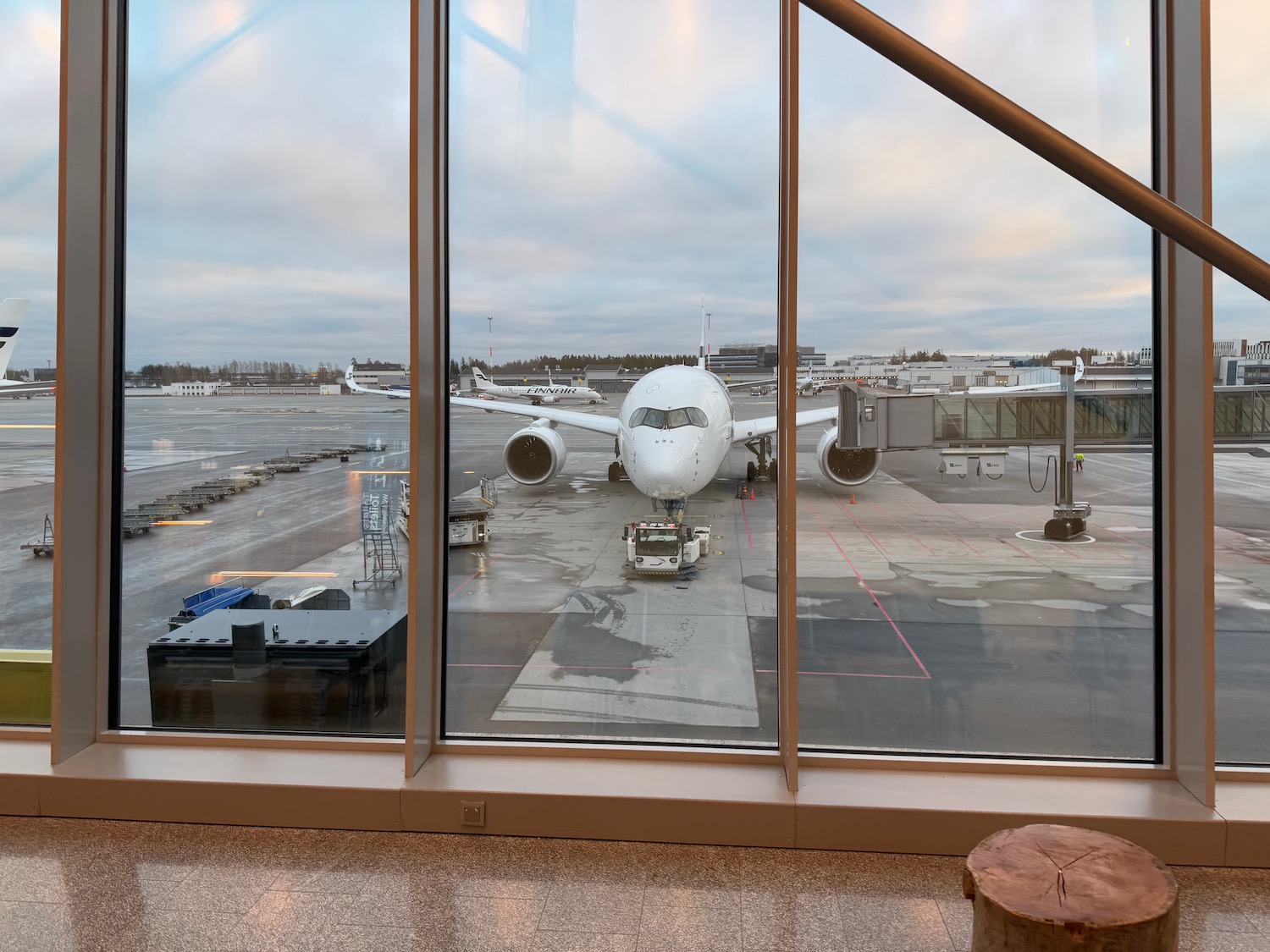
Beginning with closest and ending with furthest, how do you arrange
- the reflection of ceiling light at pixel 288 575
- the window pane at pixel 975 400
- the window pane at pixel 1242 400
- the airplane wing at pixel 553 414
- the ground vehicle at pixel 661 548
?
the window pane at pixel 1242 400 < the window pane at pixel 975 400 < the airplane wing at pixel 553 414 < the reflection of ceiling light at pixel 288 575 < the ground vehicle at pixel 661 548

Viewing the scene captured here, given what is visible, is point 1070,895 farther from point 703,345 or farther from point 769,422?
point 703,345

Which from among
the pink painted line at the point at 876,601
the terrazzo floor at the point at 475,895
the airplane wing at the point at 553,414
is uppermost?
the airplane wing at the point at 553,414

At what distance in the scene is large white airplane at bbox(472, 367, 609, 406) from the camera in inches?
135

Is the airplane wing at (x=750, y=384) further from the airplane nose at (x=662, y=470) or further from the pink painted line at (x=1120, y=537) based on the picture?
the pink painted line at (x=1120, y=537)

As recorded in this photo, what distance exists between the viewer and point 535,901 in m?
2.43

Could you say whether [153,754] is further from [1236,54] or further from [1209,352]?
[1236,54]

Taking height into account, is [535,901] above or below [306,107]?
below

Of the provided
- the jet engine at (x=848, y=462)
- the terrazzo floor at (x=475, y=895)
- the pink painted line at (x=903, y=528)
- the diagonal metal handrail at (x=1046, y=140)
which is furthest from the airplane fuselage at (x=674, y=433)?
the diagonal metal handrail at (x=1046, y=140)

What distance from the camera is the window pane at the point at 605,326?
3.18 meters

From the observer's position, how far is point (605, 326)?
3.58 metres

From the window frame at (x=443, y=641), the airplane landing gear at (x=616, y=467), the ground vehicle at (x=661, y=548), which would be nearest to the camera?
the window frame at (x=443, y=641)

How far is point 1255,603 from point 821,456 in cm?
169

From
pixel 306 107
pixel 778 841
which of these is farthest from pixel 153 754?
pixel 306 107

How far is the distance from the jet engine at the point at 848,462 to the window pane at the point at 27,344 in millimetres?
3071
